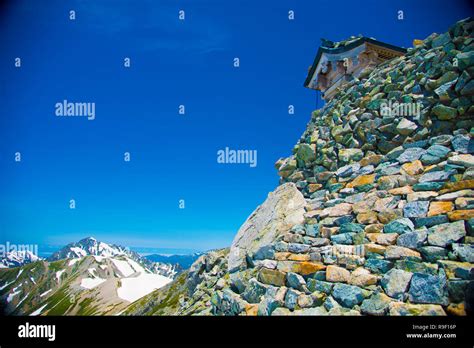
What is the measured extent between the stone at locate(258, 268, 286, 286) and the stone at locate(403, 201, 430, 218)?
443 centimetres

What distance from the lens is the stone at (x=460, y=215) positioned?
25.9 ft

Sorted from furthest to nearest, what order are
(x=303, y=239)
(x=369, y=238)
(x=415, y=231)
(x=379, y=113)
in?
(x=379, y=113) → (x=303, y=239) → (x=369, y=238) → (x=415, y=231)

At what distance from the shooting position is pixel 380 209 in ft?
32.7

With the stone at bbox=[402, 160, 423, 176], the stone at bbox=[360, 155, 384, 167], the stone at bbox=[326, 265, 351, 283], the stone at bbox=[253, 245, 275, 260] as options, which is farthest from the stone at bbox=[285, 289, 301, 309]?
the stone at bbox=[360, 155, 384, 167]

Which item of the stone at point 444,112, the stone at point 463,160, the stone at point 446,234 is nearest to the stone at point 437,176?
the stone at point 463,160

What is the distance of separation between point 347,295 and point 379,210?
3.72 metres

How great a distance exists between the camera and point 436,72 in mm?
13367

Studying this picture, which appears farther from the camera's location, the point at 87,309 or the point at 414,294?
the point at 87,309

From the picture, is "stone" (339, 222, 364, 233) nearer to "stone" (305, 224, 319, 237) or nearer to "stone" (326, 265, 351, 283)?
"stone" (305, 224, 319, 237)

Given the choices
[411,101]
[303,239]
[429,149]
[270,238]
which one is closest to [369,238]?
[303,239]

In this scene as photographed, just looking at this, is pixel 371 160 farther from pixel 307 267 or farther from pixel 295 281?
pixel 295 281

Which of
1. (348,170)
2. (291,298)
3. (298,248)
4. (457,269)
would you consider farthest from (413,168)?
(291,298)
